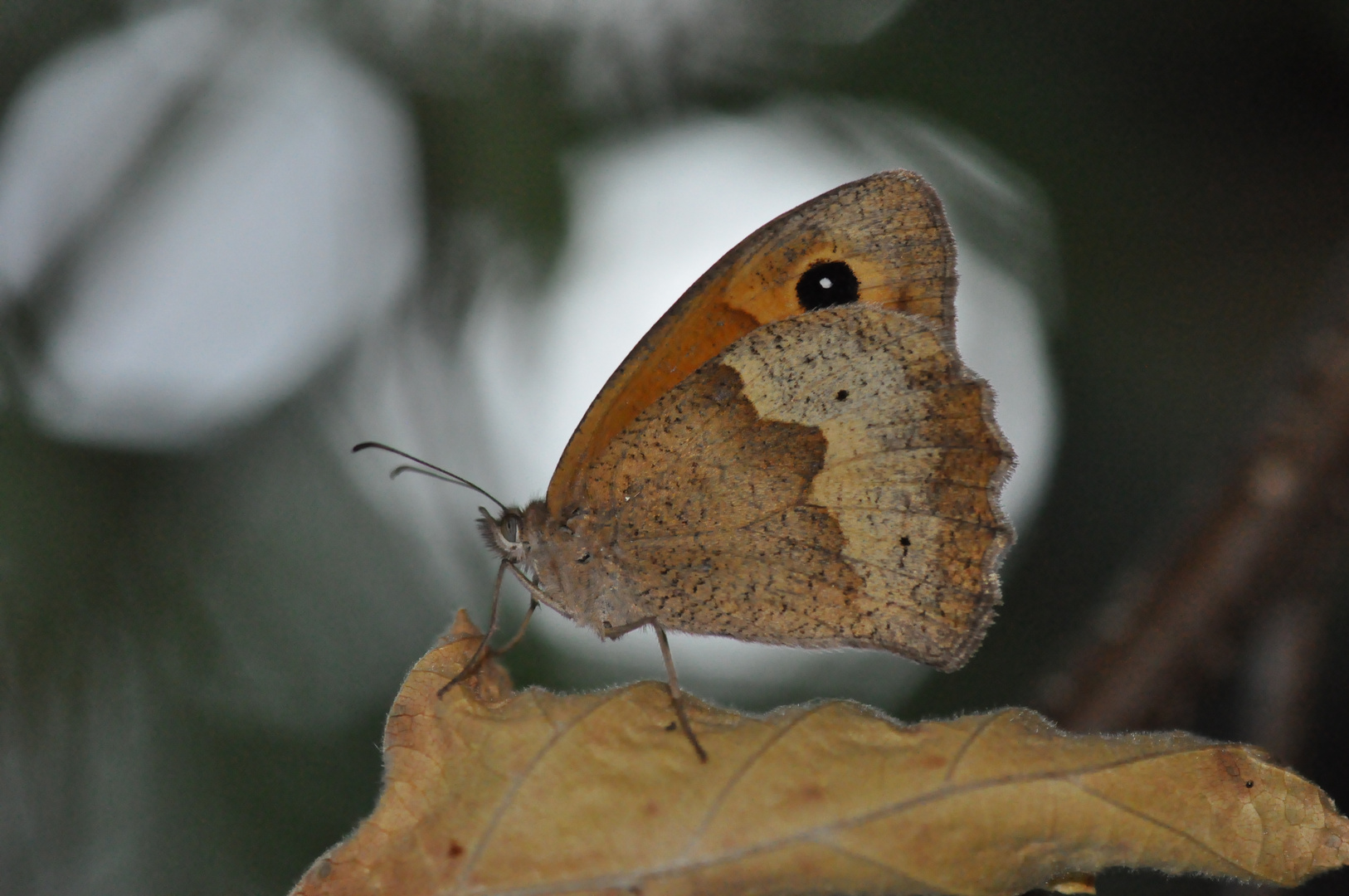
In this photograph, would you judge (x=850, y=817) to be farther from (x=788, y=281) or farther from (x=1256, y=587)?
(x=1256, y=587)

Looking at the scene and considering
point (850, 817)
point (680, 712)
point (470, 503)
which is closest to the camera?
point (850, 817)

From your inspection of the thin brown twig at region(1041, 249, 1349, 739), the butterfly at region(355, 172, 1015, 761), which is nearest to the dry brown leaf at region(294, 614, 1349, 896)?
the butterfly at region(355, 172, 1015, 761)

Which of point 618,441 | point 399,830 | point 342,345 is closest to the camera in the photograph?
point 399,830

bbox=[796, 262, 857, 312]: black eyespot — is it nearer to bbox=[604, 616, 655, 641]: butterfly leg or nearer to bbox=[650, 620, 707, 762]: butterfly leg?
bbox=[604, 616, 655, 641]: butterfly leg

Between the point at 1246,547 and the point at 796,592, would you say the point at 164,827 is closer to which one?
the point at 796,592

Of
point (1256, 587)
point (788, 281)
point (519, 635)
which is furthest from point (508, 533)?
point (1256, 587)

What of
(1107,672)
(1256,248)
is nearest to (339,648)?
(1107,672)
